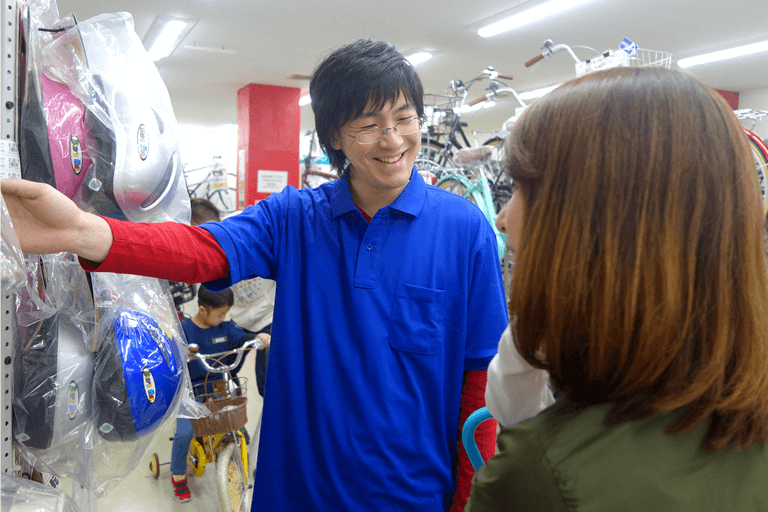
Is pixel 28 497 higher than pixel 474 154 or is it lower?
lower

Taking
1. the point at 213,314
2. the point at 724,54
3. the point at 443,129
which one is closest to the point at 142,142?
the point at 213,314

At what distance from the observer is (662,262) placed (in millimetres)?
501

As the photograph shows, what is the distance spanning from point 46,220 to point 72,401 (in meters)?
0.29

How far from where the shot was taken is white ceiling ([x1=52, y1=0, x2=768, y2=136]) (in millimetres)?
5145

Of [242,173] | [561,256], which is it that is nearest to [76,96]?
[561,256]

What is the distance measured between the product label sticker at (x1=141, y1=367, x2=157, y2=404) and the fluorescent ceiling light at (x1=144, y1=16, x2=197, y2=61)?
556 cm

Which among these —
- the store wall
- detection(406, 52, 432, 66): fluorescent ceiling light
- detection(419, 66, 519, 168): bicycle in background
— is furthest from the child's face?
the store wall

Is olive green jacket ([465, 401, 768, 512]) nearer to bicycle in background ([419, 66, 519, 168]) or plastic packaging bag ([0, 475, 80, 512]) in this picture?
plastic packaging bag ([0, 475, 80, 512])

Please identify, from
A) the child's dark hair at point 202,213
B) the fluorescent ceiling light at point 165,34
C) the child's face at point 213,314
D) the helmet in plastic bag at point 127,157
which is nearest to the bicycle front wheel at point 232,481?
the child's face at point 213,314

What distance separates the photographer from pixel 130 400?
88 centimetres

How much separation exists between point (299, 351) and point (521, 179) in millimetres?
677

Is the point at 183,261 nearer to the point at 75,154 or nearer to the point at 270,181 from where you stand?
the point at 75,154

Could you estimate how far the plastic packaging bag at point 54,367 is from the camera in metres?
0.81

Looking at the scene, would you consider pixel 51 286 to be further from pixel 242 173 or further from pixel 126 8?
pixel 242 173
